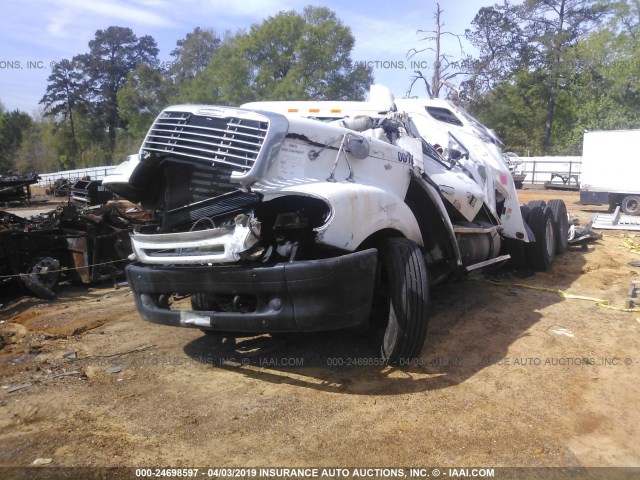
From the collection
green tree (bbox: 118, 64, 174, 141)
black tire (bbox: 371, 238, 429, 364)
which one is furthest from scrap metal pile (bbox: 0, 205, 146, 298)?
green tree (bbox: 118, 64, 174, 141)

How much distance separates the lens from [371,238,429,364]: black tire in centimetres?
420

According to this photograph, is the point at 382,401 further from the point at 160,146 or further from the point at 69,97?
the point at 69,97

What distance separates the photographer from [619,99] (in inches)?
1578

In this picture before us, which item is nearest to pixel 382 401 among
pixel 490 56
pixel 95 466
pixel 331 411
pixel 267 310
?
pixel 331 411

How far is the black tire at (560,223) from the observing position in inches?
367

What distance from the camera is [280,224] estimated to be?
3.79 meters

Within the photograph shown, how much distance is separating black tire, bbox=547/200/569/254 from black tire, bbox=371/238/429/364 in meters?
5.80

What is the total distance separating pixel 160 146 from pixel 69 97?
2613 inches

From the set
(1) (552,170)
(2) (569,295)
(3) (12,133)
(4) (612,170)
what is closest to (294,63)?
(1) (552,170)

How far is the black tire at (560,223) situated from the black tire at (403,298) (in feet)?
19.0

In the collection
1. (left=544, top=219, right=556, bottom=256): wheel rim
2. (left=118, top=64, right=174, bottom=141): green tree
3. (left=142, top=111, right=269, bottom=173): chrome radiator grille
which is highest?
(left=118, top=64, right=174, bottom=141): green tree

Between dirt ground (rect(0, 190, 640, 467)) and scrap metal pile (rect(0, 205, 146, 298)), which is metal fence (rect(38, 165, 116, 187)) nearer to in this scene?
scrap metal pile (rect(0, 205, 146, 298))

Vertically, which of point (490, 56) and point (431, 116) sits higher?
point (490, 56)

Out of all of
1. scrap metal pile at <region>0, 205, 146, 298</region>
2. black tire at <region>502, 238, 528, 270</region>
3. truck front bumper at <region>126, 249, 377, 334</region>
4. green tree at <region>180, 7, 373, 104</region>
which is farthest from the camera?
green tree at <region>180, 7, 373, 104</region>
